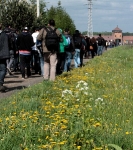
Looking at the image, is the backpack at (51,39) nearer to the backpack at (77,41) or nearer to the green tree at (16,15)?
the backpack at (77,41)

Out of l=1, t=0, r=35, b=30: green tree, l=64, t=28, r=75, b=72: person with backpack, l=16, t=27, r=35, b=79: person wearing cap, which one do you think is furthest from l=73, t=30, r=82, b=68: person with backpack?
l=16, t=27, r=35, b=79: person wearing cap

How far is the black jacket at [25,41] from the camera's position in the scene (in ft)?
60.5

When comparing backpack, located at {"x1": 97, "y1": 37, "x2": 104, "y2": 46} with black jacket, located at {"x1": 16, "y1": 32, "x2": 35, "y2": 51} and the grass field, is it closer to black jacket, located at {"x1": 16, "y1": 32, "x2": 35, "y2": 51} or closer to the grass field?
black jacket, located at {"x1": 16, "y1": 32, "x2": 35, "y2": 51}

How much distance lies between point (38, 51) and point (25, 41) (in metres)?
0.73

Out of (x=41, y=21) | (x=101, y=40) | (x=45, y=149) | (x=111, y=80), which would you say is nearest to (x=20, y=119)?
(x=45, y=149)

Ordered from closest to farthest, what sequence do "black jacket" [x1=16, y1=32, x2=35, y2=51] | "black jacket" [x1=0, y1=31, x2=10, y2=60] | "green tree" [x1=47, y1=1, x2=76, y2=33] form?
"black jacket" [x1=0, y1=31, x2=10, y2=60]
"black jacket" [x1=16, y1=32, x2=35, y2=51]
"green tree" [x1=47, y1=1, x2=76, y2=33]

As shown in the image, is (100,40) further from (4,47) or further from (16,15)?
(4,47)

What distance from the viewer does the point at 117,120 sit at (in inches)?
331

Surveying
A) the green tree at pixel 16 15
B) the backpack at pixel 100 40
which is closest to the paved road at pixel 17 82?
the green tree at pixel 16 15

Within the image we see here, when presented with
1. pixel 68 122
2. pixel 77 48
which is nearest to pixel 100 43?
pixel 77 48

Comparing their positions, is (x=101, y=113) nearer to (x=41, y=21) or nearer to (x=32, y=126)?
(x=32, y=126)

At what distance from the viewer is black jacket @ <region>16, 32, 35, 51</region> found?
727 inches

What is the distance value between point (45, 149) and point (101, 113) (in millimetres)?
3125

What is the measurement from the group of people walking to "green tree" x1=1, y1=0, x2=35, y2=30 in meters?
3.80
